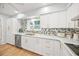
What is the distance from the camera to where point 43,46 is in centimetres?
185

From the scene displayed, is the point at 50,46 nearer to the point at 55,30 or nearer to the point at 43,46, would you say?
the point at 43,46

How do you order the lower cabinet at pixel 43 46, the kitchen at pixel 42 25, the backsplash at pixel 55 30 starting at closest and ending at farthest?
the kitchen at pixel 42 25, the lower cabinet at pixel 43 46, the backsplash at pixel 55 30

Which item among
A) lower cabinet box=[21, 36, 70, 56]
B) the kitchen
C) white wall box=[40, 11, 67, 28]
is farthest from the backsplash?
lower cabinet box=[21, 36, 70, 56]

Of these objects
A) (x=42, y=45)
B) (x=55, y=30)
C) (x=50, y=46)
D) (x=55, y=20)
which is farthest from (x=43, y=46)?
(x=55, y=20)

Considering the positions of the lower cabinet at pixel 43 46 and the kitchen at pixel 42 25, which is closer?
the kitchen at pixel 42 25

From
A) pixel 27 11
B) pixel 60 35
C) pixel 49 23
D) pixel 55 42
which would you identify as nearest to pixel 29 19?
pixel 27 11

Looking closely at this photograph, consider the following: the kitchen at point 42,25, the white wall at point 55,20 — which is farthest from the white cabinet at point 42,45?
the white wall at point 55,20

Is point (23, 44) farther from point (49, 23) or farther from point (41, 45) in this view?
point (49, 23)

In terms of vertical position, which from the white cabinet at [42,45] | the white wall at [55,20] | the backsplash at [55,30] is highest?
the white wall at [55,20]

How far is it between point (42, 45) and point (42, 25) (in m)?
0.54

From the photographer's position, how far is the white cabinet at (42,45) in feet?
5.10

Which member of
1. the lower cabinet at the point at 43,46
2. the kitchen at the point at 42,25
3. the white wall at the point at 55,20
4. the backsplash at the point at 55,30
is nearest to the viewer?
the kitchen at the point at 42,25

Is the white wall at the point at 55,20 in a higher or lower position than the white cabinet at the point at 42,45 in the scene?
higher

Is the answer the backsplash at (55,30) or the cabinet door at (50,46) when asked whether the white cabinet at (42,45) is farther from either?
the backsplash at (55,30)
